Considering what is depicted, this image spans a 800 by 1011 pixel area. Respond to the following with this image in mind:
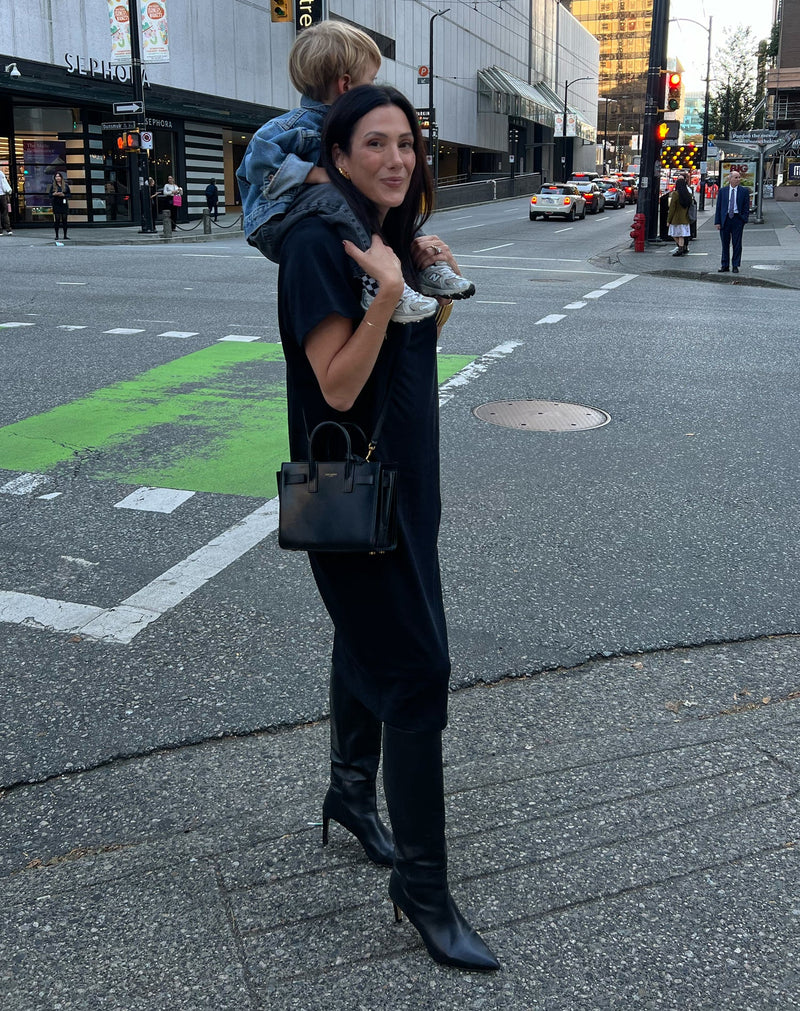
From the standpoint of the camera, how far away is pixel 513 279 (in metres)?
18.2

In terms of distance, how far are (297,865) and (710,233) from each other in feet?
109

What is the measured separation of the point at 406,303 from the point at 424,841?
4.03 feet

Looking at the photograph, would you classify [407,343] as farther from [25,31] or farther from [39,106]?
[39,106]

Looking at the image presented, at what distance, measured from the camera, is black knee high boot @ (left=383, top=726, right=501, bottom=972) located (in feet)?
7.76

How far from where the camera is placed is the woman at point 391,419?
2.11m

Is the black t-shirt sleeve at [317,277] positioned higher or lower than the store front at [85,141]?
lower

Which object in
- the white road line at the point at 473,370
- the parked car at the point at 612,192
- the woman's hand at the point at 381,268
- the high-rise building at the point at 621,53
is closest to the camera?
the woman's hand at the point at 381,268

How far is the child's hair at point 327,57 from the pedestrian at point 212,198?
40.7 meters

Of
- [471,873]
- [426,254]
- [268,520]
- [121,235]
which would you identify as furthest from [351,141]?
[121,235]

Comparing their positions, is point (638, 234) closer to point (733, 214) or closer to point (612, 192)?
point (733, 214)

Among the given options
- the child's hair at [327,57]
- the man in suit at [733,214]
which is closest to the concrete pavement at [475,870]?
the child's hair at [327,57]

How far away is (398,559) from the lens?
2289 millimetres

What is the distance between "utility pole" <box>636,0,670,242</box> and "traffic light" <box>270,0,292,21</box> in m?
21.1

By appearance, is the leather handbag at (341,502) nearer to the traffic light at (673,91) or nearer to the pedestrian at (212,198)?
the traffic light at (673,91)
